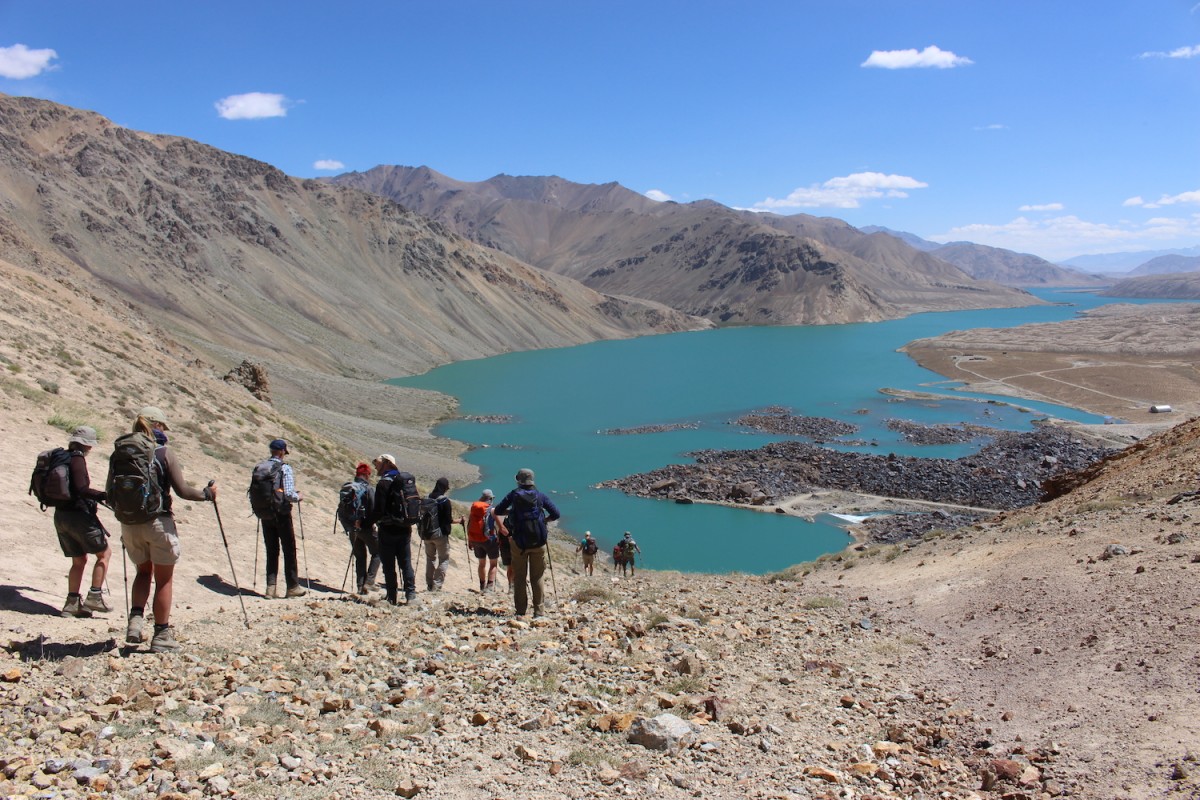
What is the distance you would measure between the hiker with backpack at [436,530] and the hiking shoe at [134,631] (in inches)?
188

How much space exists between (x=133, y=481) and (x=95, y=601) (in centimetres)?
175

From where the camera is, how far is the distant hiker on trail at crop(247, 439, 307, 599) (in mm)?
9617

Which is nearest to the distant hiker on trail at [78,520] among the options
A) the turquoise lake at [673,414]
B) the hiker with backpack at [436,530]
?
the hiker with backpack at [436,530]

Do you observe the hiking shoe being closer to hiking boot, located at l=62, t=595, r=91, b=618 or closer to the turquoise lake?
hiking boot, located at l=62, t=595, r=91, b=618

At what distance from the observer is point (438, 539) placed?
40.7ft

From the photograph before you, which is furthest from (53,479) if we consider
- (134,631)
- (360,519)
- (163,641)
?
(360,519)

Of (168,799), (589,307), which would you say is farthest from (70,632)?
(589,307)

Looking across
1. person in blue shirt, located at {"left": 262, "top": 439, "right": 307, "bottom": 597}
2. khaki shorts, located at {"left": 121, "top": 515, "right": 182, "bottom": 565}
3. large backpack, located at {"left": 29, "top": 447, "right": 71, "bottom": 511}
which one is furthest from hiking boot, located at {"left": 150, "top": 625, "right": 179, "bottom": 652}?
person in blue shirt, located at {"left": 262, "top": 439, "right": 307, "bottom": 597}

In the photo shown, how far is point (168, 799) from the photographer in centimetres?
482

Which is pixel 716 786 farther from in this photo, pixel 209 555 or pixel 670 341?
pixel 670 341

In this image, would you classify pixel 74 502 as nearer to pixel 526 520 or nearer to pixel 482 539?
pixel 526 520

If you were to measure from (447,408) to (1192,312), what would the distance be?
164 meters

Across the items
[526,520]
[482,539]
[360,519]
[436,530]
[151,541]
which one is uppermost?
[151,541]

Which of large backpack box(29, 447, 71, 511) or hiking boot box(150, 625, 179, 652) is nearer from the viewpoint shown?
hiking boot box(150, 625, 179, 652)
